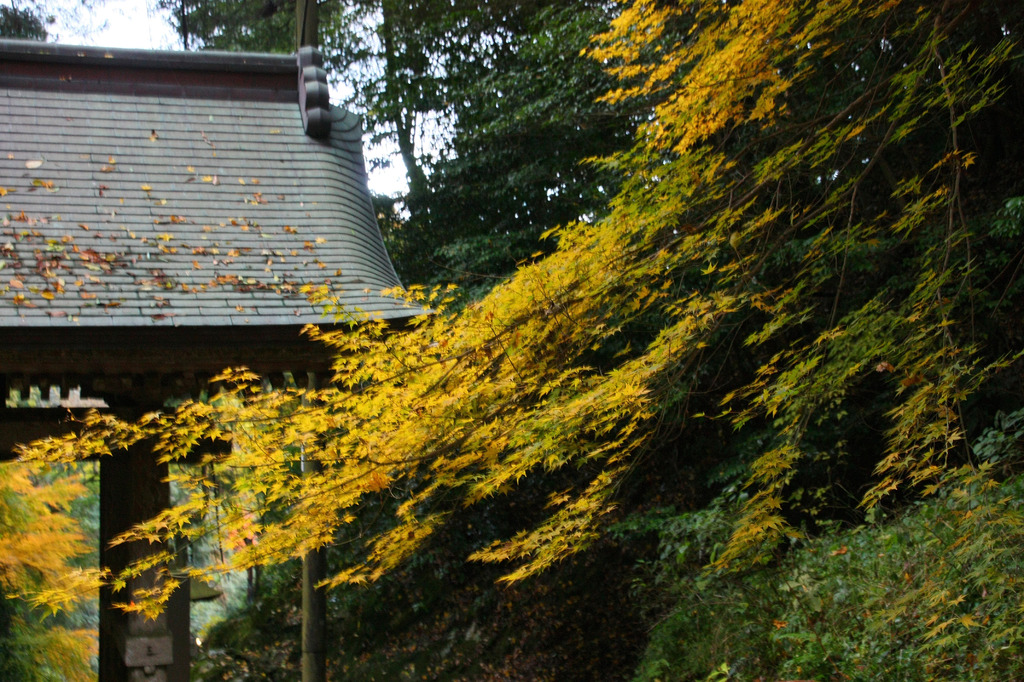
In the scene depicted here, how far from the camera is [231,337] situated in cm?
416

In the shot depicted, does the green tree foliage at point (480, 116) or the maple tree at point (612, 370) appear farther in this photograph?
the green tree foliage at point (480, 116)

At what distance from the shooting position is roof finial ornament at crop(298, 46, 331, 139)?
5766 millimetres

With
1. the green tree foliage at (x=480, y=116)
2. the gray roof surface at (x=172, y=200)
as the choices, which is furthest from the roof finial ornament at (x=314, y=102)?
the green tree foliage at (x=480, y=116)

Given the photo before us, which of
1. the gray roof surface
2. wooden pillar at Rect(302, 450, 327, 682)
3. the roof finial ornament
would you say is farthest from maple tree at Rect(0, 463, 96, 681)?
the roof finial ornament

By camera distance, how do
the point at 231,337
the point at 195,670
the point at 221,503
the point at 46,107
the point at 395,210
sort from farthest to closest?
the point at 395,210 < the point at 195,670 < the point at 46,107 < the point at 231,337 < the point at 221,503

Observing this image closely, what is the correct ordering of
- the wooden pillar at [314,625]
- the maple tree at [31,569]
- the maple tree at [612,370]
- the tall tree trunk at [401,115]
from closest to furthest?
the maple tree at [612,370] → the wooden pillar at [314,625] → the maple tree at [31,569] → the tall tree trunk at [401,115]

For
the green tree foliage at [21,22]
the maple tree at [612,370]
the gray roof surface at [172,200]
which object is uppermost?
the green tree foliage at [21,22]

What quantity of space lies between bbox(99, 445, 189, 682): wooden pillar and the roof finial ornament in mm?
2575

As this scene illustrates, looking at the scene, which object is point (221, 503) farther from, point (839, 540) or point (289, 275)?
point (839, 540)

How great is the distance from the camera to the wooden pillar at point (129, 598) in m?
4.31

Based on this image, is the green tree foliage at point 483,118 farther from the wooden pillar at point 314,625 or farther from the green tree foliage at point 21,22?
the green tree foliage at point 21,22

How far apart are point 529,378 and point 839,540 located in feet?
9.38

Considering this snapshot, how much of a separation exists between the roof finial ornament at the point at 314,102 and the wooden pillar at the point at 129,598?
257 centimetres

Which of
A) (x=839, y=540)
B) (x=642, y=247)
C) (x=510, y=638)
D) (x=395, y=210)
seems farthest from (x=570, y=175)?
(x=642, y=247)
